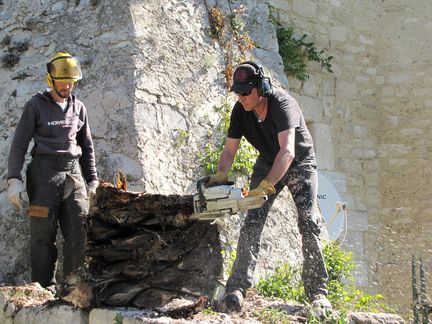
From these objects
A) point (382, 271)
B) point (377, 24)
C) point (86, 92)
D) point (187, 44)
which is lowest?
point (382, 271)

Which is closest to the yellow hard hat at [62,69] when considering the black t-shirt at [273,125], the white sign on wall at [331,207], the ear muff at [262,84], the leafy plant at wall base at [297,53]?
the black t-shirt at [273,125]

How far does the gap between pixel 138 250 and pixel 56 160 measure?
3.54ft

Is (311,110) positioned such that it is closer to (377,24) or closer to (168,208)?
(377,24)

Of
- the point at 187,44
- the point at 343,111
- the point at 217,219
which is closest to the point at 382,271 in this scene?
the point at 343,111

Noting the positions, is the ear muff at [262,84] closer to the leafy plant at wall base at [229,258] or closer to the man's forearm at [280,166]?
the man's forearm at [280,166]

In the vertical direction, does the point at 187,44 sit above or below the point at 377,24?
below

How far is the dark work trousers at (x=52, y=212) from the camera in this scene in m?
5.83

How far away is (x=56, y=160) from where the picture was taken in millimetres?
5895

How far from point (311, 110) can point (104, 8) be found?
126 inches

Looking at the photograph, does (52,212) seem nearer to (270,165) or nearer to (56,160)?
(56,160)

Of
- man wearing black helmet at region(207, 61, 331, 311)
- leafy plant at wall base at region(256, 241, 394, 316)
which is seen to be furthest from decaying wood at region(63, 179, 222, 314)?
leafy plant at wall base at region(256, 241, 394, 316)

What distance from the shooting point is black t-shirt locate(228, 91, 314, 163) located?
5.48 m

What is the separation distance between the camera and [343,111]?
970 cm

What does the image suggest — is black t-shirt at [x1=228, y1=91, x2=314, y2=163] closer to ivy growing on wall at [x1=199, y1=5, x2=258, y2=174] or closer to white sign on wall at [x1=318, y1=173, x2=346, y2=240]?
ivy growing on wall at [x1=199, y1=5, x2=258, y2=174]
